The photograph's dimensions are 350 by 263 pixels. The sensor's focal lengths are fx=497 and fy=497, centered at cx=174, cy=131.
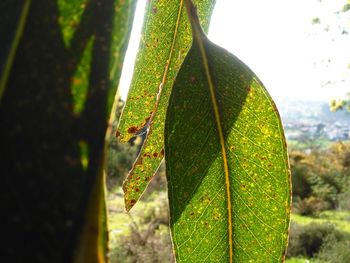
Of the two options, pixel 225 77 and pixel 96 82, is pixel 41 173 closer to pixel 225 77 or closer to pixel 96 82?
pixel 96 82

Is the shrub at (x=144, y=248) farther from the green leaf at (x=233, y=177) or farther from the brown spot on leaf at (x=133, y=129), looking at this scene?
the green leaf at (x=233, y=177)

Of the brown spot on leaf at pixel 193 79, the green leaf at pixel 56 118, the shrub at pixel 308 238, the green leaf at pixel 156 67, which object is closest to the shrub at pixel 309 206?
the shrub at pixel 308 238

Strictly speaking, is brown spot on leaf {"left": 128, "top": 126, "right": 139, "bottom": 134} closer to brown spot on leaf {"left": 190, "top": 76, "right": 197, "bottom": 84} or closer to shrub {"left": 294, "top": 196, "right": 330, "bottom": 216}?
brown spot on leaf {"left": 190, "top": 76, "right": 197, "bottom": 84}

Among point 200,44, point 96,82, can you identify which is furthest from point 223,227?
point 96,82

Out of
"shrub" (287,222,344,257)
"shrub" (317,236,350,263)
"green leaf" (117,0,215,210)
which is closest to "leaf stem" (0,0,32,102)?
"green leaf" (117,0,215,210)

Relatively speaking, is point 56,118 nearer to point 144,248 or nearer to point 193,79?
point 193,79
